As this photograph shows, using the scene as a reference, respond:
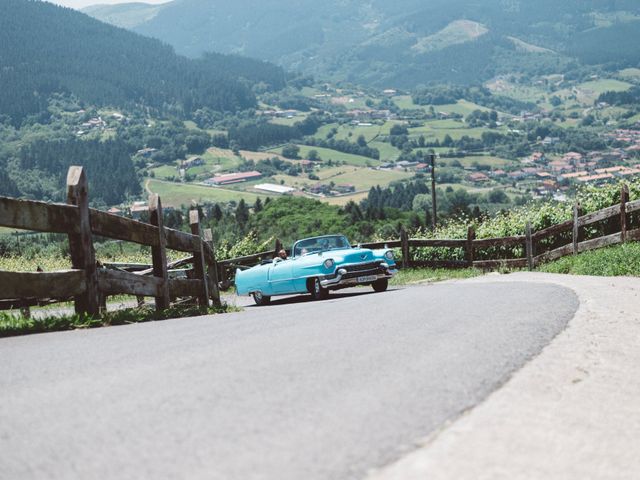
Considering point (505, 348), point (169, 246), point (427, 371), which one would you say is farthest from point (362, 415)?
point (169, 246)

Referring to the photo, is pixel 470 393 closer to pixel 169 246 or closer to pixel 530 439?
pixel 530 439

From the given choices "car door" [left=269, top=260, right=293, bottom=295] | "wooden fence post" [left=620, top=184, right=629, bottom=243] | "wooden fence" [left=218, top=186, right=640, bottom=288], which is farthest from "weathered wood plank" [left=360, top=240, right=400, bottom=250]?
"car door" [left=269, top=260, right=293, bottom=295]

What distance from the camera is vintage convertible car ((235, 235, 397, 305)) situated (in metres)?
17.0

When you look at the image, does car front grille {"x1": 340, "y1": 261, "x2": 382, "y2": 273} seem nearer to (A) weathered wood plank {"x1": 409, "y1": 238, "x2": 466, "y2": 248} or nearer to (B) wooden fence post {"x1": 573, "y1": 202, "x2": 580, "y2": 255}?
(B) wooden fence post {"x1": 573, "y1": 202, "x2": 580, "y2": 255}

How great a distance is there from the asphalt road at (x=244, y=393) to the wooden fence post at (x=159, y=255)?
264cm

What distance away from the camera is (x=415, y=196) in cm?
15800

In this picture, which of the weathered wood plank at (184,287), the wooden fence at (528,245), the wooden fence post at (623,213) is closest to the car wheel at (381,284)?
the wooden fence at (528,245)

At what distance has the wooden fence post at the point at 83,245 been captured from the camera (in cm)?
930

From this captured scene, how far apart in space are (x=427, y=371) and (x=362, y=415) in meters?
1.35

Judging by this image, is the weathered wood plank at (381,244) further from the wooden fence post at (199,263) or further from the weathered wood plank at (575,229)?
the wooden fence post at (199,263)

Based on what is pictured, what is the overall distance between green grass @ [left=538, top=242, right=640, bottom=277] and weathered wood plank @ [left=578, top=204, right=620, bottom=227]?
2.60 ft

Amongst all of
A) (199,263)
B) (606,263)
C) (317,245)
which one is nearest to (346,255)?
(317,245)

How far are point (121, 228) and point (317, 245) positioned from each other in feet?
26.7

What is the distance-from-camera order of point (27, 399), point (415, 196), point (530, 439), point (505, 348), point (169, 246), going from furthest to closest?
point (415, 196)
point (169, 246)
point (505, 348)
point (27, 399)
point (530, 439)
